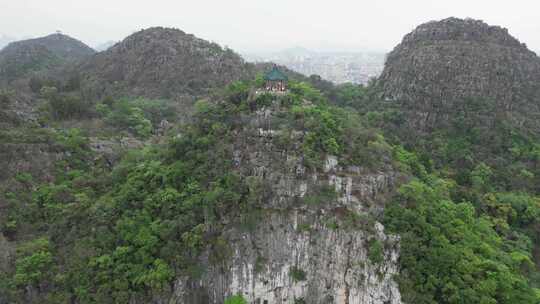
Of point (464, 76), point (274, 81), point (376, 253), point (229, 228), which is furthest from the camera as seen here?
point (464, 76)

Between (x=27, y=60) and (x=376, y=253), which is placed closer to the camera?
(x=376, y=253)

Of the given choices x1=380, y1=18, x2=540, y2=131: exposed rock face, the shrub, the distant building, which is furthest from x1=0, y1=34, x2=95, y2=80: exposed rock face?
the shrub

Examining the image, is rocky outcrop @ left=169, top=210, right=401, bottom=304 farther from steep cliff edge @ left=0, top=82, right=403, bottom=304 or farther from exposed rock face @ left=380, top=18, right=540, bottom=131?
exposed rock face @ left=380, top=18, right=540, bottom=131

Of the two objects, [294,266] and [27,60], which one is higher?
[27,60]

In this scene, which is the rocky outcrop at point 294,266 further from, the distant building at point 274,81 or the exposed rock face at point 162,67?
the exposed rock face at point 162,67

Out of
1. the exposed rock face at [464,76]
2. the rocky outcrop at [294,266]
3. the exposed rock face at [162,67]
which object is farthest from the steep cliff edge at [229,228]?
the exposed rock face at [162,67]

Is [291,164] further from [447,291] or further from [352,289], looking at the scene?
[447,291]

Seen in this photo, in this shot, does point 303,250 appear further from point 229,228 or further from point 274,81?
point 274,81

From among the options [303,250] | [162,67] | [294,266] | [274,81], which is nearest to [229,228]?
[294,266]
